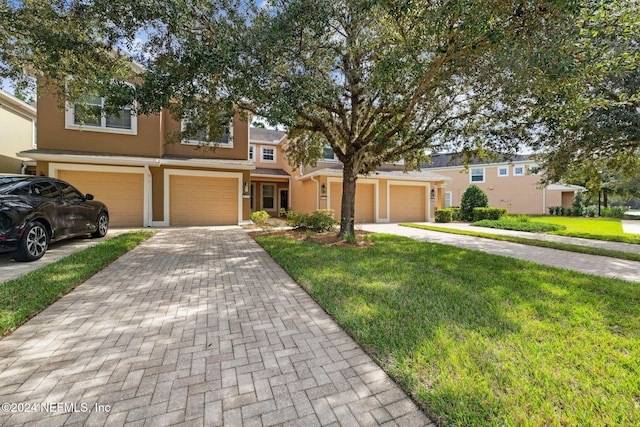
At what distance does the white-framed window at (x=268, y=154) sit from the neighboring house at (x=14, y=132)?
12.3 metres

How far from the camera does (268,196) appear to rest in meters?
20.6

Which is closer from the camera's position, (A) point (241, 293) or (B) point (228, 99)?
(A) point (241, 293)

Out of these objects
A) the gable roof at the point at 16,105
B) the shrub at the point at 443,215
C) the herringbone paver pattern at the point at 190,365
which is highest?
the gable roof at the point at 16,105

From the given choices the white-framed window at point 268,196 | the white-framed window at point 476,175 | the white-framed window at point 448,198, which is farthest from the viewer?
the white-framed window at point 448,198

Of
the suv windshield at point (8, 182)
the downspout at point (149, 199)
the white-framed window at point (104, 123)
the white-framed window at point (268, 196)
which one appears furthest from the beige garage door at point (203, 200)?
the white-framed window at point (268, 196)

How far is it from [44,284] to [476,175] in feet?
98.7

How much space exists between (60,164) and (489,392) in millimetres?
14791

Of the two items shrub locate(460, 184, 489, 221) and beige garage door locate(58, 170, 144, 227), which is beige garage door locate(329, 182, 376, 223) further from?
beige garage door locate(58, 170, 144, 227)

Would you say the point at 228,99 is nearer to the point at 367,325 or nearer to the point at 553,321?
the point at 367,325

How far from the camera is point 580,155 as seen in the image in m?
9.83

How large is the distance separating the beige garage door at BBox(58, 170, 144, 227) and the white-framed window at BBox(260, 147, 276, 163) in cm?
990

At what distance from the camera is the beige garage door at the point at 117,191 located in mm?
11328

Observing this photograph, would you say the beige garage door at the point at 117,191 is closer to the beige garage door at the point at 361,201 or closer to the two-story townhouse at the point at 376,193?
the two-story townhouse at the point at 376,193

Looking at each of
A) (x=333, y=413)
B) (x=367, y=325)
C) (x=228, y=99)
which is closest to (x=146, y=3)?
(x=228, y=99)
